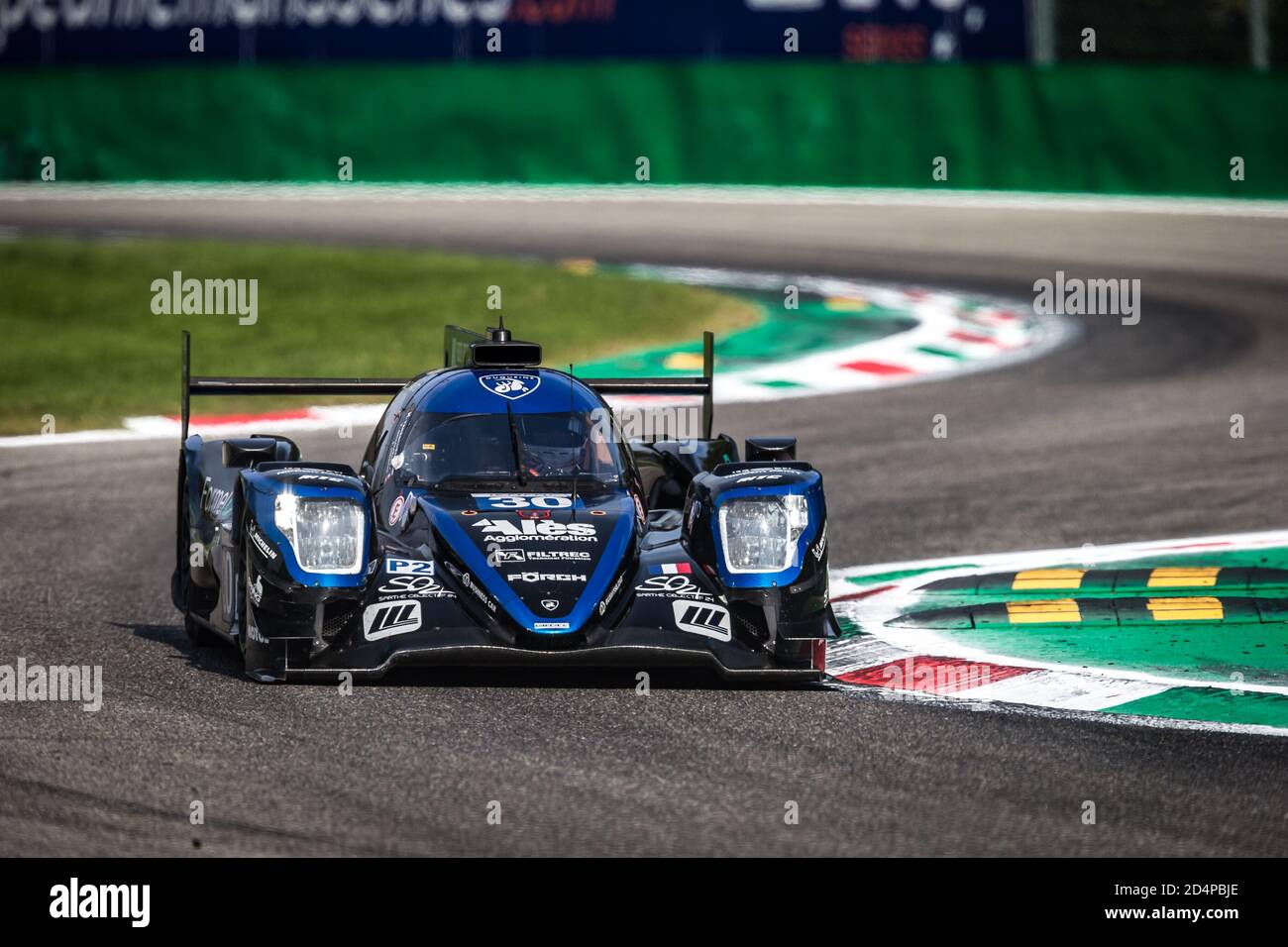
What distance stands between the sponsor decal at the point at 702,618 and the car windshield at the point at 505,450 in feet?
3.46

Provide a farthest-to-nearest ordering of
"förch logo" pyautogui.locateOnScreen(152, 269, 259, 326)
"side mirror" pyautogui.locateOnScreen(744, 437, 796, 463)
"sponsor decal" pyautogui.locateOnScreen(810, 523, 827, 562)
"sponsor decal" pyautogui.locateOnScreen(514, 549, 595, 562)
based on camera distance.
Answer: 1. "förch logo" pyautogui.locateOnScreen(152, 269, 259, 326)
2. "side mirror" pyautogui.locateOnScreen(744, 437, 796, 463)
3. "sponsor decal" pyautogui.locateOnScreen(810, 523, 827, 562)
4. "sponsor decal" pyautogui.locateOnScreen(514, 549, 595, 562)

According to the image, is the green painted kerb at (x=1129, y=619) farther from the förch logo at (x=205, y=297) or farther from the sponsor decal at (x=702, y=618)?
the förch logo at (x=205, y=297)

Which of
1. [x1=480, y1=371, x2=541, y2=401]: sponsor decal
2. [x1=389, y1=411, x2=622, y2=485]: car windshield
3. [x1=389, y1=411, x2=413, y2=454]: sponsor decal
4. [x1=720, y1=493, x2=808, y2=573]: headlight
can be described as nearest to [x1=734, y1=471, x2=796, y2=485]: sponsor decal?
[x1=720, y1=493, x2=808, y2=573]: headlight

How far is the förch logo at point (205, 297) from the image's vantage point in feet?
68.7

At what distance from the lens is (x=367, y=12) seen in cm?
3117

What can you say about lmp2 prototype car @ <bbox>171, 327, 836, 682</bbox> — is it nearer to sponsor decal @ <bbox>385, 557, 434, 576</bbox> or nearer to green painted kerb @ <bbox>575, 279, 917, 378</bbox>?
sponsor decal @ <bbox>385, 557, 434, 576</bbox>

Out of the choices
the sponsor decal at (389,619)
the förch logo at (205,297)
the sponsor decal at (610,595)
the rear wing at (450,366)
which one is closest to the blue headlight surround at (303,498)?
the sponsor decal at (389,619)

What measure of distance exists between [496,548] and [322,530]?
2.16 feet

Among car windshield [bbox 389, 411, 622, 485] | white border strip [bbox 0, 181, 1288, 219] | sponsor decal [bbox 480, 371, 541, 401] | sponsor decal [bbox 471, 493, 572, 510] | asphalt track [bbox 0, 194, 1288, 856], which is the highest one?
white border strip [bbox 0, 181, 1288, 219]

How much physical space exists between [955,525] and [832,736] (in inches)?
181

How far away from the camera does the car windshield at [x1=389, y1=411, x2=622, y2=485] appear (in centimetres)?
889
